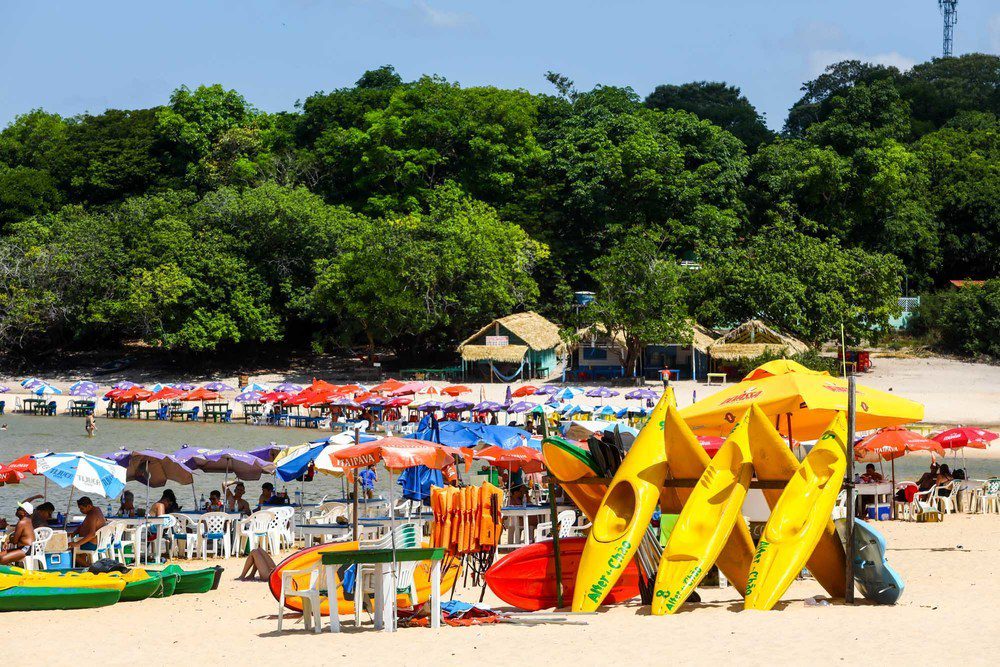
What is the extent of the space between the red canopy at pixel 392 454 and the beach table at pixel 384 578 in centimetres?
259

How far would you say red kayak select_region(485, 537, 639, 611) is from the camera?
12.2 meters

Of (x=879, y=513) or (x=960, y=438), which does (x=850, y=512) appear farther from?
(x=960, y=438)

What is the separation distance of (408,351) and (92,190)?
80.5ft

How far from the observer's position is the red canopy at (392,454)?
1369 cm

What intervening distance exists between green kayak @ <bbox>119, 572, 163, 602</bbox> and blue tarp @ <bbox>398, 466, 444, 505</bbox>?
19.0 ft

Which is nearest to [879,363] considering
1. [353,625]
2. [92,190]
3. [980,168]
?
[980,168]

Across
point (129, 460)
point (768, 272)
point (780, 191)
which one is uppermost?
point (780, 191)

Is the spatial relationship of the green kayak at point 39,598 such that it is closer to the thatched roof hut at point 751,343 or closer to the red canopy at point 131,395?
the red canopy at point 131,395

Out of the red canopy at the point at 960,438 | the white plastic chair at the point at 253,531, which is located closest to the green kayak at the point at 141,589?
the white plastic chair at the point at 253,531

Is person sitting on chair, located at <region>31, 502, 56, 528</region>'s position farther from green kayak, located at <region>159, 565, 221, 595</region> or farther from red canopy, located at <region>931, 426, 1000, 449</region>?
red canopy, located at <region>931, 426, 1000, 449</region>

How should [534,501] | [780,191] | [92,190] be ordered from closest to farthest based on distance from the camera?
[534,501], [780,191], [92,190]

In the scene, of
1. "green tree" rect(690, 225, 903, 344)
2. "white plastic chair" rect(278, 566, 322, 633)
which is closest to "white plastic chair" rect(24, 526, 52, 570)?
"white plastic chair" rect(278, 566, 322, 633)

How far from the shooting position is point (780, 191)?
57.2 metres

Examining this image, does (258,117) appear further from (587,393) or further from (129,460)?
(129,460)
